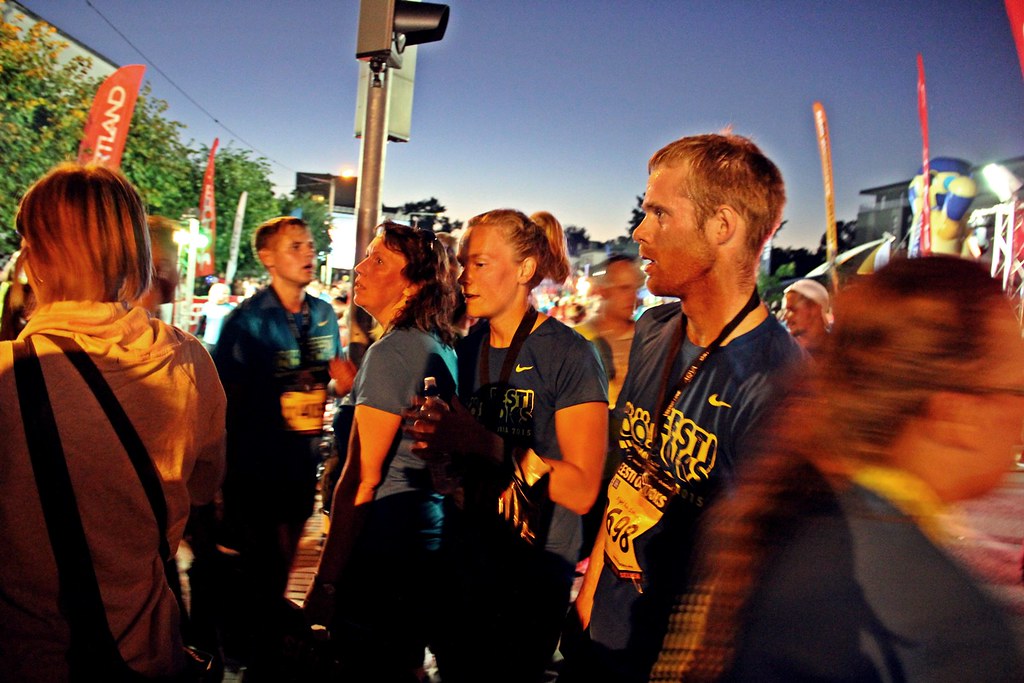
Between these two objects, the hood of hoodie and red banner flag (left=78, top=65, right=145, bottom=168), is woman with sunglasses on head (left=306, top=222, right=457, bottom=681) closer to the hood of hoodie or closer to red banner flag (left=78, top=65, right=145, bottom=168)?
the hood of hoodie

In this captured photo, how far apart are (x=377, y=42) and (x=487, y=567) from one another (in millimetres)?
3697

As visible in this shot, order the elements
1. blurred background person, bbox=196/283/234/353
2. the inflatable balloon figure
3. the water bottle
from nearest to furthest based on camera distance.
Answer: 1. the water bottle
2. blurred background person, bbox=196/283/234/353
3. the inflatable balloon figure

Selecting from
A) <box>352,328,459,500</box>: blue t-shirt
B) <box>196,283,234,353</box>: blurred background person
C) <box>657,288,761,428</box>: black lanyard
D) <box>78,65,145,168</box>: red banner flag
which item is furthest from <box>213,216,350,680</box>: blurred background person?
<box>78,65,145,168</box>: red banner flag

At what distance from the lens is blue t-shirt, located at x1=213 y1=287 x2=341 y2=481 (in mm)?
3688

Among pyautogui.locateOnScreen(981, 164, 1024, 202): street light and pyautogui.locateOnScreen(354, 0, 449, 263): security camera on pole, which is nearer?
pyautogui.locateOnScreen(354, 0, 449, 263): security camera on pole

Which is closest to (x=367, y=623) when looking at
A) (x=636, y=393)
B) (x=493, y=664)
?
(x=493, y=664)

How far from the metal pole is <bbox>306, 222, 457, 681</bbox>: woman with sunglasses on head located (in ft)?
7.63

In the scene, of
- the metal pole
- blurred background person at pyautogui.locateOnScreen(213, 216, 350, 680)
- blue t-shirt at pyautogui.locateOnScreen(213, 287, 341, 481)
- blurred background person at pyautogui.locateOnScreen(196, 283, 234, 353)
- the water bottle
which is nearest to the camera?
the water bottle

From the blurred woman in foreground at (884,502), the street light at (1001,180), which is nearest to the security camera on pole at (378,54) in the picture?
the blurred woman in foreground at (884,502)

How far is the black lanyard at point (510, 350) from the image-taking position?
8.21ft

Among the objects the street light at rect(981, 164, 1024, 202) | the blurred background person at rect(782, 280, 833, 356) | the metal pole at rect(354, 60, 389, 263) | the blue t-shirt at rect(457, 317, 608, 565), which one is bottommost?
the blue t-shirt at rect(457, 317, 608, 565)

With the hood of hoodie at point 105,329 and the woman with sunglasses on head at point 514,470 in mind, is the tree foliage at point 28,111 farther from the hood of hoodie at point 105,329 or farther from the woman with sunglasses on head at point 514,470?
the hood of hoodie at point 105,329

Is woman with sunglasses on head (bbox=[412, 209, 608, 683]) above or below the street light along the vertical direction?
below

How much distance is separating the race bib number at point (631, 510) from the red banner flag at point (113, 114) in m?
11.8
